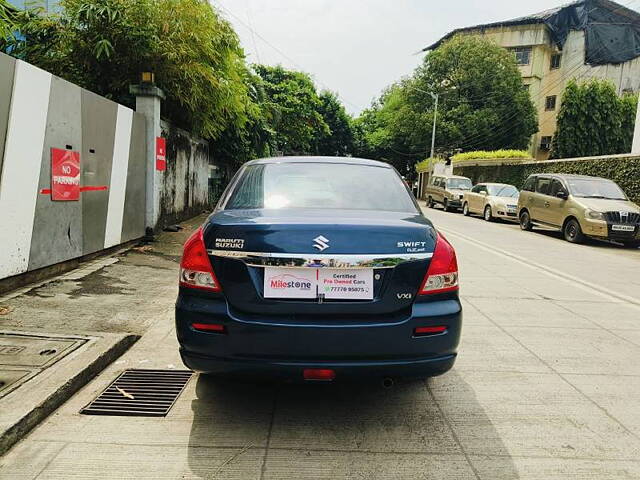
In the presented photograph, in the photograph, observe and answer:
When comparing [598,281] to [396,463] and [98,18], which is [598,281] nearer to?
[396,463]

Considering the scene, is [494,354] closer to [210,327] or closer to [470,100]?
[210,327]

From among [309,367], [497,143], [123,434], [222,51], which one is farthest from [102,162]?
[497,143]

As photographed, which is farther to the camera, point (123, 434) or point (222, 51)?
point (222, 51)

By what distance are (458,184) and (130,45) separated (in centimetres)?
1978

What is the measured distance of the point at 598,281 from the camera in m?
8.20

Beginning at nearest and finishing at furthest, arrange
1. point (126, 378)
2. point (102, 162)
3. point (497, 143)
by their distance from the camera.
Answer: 1. point (126, 378)
2. point (102, 162)
3. point (497, 143)

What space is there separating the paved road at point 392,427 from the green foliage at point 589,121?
36.8m

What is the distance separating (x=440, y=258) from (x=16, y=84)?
4.61 meters

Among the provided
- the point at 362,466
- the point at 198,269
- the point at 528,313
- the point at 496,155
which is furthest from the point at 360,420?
the point at 496,155

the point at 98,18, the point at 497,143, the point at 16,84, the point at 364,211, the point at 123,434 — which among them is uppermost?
the point at 497,143

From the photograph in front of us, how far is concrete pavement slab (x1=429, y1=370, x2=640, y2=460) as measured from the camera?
287cm

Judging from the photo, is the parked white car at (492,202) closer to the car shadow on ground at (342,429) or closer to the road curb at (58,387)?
the car shadow on ground at (342,429)

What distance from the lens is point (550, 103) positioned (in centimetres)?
4662

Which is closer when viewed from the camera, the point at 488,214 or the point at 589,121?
the point at 488,214
